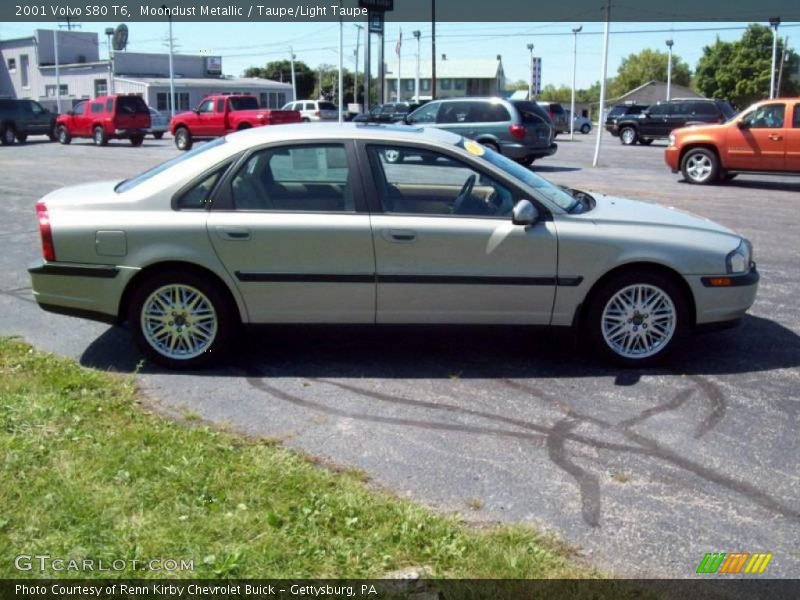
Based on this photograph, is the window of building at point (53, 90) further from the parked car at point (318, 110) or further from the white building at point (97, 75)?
the parked car at point (318, 110)

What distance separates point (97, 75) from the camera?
205 ft

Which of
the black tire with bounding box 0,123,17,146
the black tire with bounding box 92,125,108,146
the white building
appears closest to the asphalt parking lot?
the black tire with bounding box 92,125,108,146

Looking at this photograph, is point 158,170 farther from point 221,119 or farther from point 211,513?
point 221,119

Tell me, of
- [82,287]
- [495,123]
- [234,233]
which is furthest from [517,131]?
[82,287]

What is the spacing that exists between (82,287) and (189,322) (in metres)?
0.72

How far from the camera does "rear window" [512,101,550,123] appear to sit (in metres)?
19.4

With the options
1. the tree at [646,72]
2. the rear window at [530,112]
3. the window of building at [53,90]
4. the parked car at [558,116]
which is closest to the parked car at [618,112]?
the parked car at [558,116]

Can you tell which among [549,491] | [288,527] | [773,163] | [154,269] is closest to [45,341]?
[154,269]

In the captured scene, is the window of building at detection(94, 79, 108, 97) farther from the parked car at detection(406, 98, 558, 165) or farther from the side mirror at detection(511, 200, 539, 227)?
the side mirror at detection(511, 200, 539, 227)

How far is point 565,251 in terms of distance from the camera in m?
5.43

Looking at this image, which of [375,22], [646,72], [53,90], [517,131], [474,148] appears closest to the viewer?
[474,148]

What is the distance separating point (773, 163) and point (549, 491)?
14.5 metres

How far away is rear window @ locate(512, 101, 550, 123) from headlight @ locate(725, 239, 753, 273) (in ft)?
45.6
